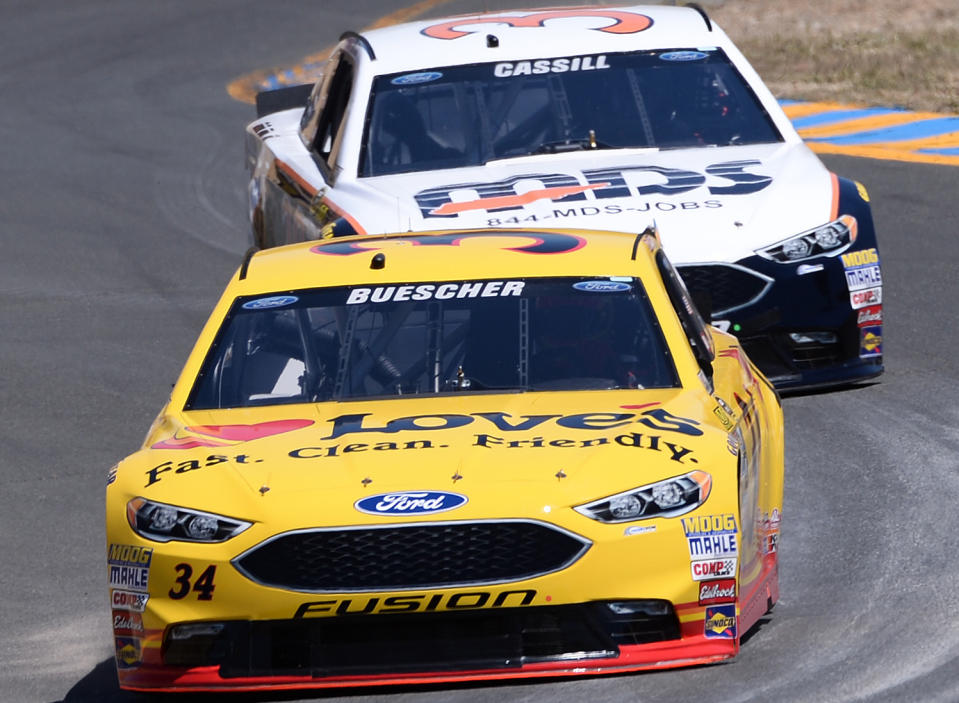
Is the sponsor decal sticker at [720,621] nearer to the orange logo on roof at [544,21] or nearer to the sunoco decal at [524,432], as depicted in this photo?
the sunoco decal at [524,432]

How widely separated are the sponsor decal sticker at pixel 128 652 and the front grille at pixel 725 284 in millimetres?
3874

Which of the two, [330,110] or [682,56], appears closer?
[682,56]

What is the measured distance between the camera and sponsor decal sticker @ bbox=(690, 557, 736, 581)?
5.58 m

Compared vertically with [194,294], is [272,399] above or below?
above

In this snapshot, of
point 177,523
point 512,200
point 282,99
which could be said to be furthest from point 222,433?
point 282,99

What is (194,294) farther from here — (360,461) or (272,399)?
(360,461)

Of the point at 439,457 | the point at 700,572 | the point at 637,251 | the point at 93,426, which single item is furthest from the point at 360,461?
the point at 93,426

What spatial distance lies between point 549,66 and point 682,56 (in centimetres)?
72

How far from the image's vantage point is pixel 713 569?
18.4 ft

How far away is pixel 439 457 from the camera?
573cm

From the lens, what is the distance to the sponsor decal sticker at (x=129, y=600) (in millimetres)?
5676

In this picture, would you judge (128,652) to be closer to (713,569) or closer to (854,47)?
(713,569)

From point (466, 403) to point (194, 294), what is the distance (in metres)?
6.56

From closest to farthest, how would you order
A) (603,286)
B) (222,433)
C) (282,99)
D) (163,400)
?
(222,433), (603,286), (163,400), (282,99)
